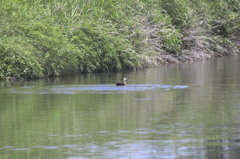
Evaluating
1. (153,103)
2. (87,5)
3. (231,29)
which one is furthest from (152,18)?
(153,103)

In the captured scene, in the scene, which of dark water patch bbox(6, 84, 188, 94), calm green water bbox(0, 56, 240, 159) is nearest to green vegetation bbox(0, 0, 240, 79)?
calm green water bbox(0, 56, 240, 159)

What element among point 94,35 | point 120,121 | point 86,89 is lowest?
point 120,121

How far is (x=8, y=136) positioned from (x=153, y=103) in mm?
5915

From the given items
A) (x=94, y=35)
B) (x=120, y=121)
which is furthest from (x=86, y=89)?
(x=94, y=35)

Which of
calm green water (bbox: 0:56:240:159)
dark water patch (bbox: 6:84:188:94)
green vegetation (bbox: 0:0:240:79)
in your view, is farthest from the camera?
green vegetation (bbox: 0:0:240:79)

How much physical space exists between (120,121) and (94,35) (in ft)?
58.4

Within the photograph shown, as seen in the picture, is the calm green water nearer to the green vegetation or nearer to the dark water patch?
the dark water patch

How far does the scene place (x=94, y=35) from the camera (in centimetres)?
3088

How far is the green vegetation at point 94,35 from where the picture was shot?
85.8ft

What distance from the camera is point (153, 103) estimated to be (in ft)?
55.1

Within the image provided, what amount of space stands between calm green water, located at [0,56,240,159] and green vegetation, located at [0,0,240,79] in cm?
347

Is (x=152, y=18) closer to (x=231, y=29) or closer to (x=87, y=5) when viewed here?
(x=87, y=5)

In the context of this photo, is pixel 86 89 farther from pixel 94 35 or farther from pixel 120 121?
pixel 94 35

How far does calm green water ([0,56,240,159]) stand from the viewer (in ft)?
33.2
